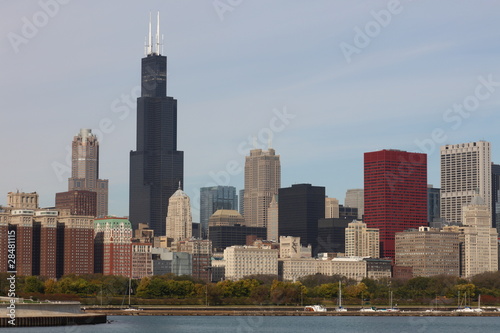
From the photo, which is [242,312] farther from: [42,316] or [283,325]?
[42,316]

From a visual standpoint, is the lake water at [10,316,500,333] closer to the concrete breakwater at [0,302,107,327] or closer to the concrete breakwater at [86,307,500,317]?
the concrete breakwater at [0,302,107,327]

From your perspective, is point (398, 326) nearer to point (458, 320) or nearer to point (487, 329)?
point (487, 329)

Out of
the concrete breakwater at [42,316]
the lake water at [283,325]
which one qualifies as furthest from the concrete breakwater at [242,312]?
the concrete breakwater at [42,316]

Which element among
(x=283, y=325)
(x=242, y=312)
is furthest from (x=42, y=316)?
(x=242, y=312)

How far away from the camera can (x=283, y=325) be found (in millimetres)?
159250

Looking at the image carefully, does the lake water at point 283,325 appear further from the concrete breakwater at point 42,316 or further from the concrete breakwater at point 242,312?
the concrete breakwater at point 242,312

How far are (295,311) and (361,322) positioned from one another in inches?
1020

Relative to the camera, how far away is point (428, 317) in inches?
7387

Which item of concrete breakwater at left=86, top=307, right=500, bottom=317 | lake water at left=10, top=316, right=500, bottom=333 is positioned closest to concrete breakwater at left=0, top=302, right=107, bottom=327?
lake water at left=10, top=316, right=500, bottom=333

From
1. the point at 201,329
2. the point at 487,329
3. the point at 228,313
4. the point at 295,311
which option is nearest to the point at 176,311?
the point at 228,313

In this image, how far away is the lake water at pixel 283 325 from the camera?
14388cm

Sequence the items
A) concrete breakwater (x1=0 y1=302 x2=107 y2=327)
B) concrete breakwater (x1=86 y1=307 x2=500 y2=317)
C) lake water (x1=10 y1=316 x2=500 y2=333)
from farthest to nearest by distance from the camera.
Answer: concrete breakwater (x1=86 y1=307 x2=500 y2=317)
lake water (x1=10 y1=316 x2=500 y2=333)
concrete breakwater (x1=0 y1=302 x2=107 y2=327)

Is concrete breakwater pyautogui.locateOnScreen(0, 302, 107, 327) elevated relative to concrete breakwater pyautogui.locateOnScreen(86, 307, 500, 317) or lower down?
elevated

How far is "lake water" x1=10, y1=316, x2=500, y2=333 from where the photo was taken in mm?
143875
